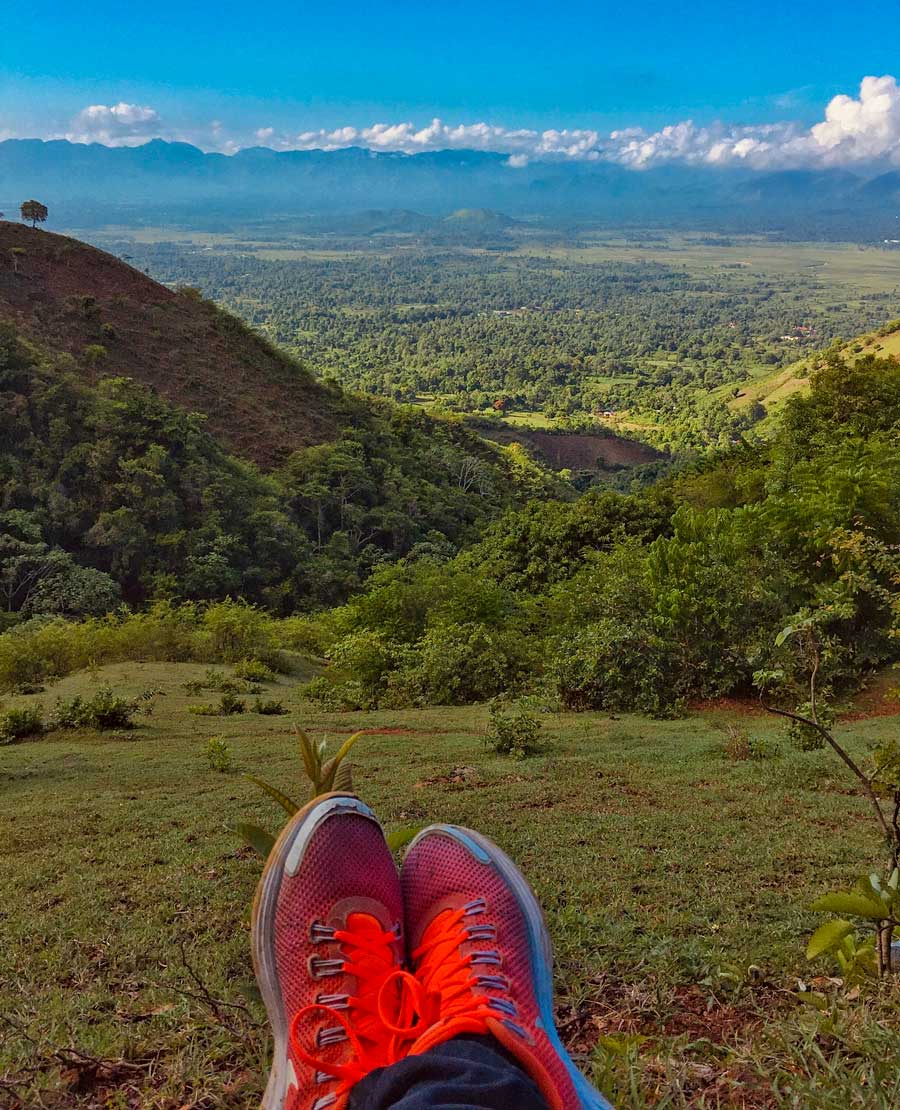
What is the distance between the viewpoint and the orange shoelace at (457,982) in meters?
1.74

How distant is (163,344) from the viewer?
131 feet

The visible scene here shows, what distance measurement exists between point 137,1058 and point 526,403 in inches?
3396

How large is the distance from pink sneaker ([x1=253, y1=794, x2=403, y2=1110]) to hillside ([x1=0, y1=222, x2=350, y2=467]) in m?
34.5

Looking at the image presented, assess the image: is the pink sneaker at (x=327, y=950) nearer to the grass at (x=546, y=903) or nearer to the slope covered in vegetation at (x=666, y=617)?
the grass at (x=546, y=903)

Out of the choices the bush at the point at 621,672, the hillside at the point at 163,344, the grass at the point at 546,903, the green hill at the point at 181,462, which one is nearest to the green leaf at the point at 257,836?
the grass at the point at 546,903

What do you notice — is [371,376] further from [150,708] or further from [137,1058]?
[137,1058]

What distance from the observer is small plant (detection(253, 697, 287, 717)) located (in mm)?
12039

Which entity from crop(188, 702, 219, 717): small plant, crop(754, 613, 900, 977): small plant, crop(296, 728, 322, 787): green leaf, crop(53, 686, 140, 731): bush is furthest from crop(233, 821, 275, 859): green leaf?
crop(188, 702, 219, 717): small plant

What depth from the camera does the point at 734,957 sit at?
2.94m

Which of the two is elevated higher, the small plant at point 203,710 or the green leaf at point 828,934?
the green leaf at point 828,934

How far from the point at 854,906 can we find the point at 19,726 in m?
10.7

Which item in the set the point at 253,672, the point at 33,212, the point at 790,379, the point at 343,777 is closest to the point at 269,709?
the point at 253,672

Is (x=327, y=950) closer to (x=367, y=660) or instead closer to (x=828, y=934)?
(x=828, y=934)

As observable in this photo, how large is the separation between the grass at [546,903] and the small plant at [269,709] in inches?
95.8
